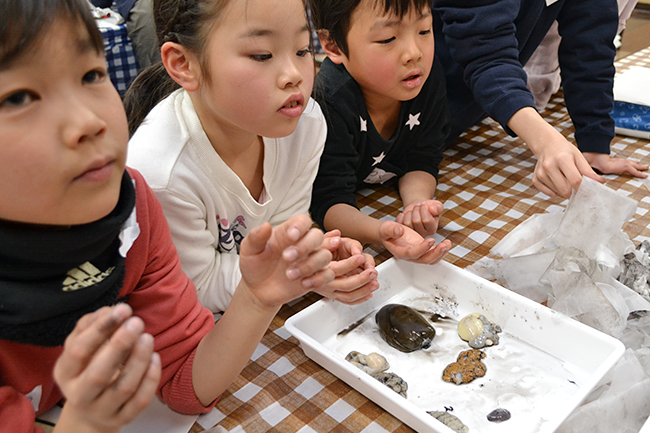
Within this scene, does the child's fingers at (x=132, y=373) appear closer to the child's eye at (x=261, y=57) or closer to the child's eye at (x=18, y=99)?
the child's eye at (x=18, y=99)

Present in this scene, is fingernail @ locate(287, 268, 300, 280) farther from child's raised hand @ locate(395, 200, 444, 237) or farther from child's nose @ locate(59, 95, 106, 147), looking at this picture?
child's raised hand @ locate(395, 200, 444, 237)

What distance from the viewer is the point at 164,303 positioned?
0.61 m

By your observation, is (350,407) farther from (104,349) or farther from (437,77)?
(437,77)

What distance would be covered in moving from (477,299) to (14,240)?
24.5 inches

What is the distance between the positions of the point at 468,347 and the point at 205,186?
45 centimetres

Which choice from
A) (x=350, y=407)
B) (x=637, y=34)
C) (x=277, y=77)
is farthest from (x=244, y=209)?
(x=637, y=34)

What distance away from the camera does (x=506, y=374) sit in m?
0.68

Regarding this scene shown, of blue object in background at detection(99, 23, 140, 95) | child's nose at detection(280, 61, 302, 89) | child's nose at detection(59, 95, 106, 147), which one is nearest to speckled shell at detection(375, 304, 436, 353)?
child's nose at detection(280, 61, 302, 89)

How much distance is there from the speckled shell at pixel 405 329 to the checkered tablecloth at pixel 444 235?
0.32ft

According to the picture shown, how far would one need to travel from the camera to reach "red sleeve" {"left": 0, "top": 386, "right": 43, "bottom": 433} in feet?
1.56

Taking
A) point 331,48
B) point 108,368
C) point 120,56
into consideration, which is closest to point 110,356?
point 108,368

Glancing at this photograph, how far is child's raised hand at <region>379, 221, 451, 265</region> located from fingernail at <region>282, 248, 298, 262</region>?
1.22 ft

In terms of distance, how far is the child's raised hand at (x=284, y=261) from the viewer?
492 mm

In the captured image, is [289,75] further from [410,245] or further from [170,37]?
[410,245]
